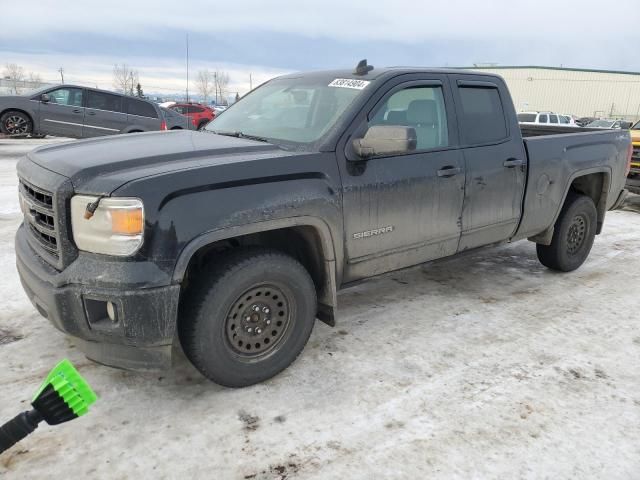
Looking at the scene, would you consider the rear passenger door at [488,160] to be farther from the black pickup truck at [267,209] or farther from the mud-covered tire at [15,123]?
the mud-covered tire at [15,123]

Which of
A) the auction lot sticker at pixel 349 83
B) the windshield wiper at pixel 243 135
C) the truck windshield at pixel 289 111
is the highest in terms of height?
the auction lot sticker at pixel 349 83

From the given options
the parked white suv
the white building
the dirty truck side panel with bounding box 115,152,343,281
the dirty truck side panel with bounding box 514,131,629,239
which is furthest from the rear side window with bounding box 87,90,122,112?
the white building

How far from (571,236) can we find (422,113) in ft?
7.90

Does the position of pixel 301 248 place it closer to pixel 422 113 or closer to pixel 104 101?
pixel 422 113

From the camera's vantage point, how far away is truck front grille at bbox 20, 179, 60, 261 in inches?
105

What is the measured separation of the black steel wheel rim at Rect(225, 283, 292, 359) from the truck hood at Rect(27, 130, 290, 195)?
0.77 metres

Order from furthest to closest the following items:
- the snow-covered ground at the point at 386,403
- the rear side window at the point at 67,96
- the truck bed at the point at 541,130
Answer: the rear side window at the point at 67,96, the truck bed at the point at 541,130, the snow-covered ground at the point at 386,403

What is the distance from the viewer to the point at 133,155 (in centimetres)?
283

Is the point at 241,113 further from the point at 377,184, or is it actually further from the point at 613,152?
the point at 613,152

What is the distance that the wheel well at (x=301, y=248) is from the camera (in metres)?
3.01

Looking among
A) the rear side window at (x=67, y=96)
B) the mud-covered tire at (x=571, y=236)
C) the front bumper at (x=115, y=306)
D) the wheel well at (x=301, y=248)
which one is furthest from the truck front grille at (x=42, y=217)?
the rear side window at (x=67, y=96)

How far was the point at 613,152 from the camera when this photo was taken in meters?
5.18

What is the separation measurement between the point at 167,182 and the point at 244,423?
50.6 inches

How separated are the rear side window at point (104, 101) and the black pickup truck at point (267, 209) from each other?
1048 centimetres
